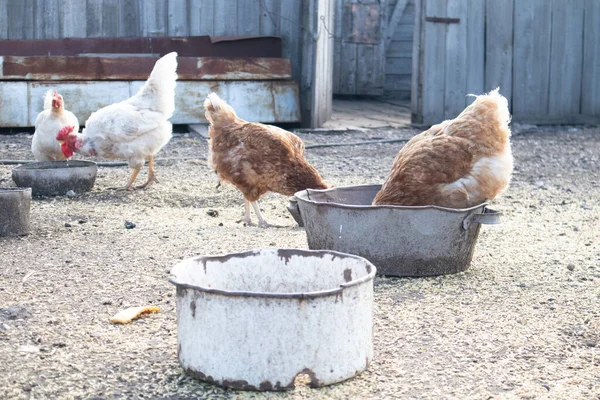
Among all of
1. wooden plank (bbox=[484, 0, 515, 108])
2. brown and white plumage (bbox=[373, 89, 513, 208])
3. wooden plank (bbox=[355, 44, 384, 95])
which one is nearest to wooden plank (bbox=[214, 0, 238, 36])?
wooden plank (bbox=[484, 0, 515, 108])

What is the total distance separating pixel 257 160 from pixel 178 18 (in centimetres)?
554

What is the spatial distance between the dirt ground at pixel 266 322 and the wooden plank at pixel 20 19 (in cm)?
402

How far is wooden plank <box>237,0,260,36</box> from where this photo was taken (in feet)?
35.2

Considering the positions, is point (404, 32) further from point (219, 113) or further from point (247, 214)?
point (247, 214)

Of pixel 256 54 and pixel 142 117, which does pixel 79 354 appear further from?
pixel 256 54

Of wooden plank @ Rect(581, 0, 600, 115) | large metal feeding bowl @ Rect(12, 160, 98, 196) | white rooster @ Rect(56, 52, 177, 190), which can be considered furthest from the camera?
wooden plank @ Rect(581, 0, 600, 115)

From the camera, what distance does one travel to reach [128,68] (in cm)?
1005

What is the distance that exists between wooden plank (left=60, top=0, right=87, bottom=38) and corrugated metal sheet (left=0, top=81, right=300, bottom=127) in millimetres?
962

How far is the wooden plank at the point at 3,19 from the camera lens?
10352mm

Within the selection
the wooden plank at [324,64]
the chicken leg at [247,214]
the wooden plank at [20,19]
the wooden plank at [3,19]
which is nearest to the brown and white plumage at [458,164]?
the chicken leg at [247,214]

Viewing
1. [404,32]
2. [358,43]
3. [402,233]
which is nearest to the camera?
[402,233]

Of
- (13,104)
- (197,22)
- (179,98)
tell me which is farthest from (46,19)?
(179,98)

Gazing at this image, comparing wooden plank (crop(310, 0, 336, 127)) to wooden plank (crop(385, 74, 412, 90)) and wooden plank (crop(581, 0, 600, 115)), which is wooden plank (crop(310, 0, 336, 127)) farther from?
wooden plank (crop(581, 0, 600, 115))

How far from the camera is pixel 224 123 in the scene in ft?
19.8
